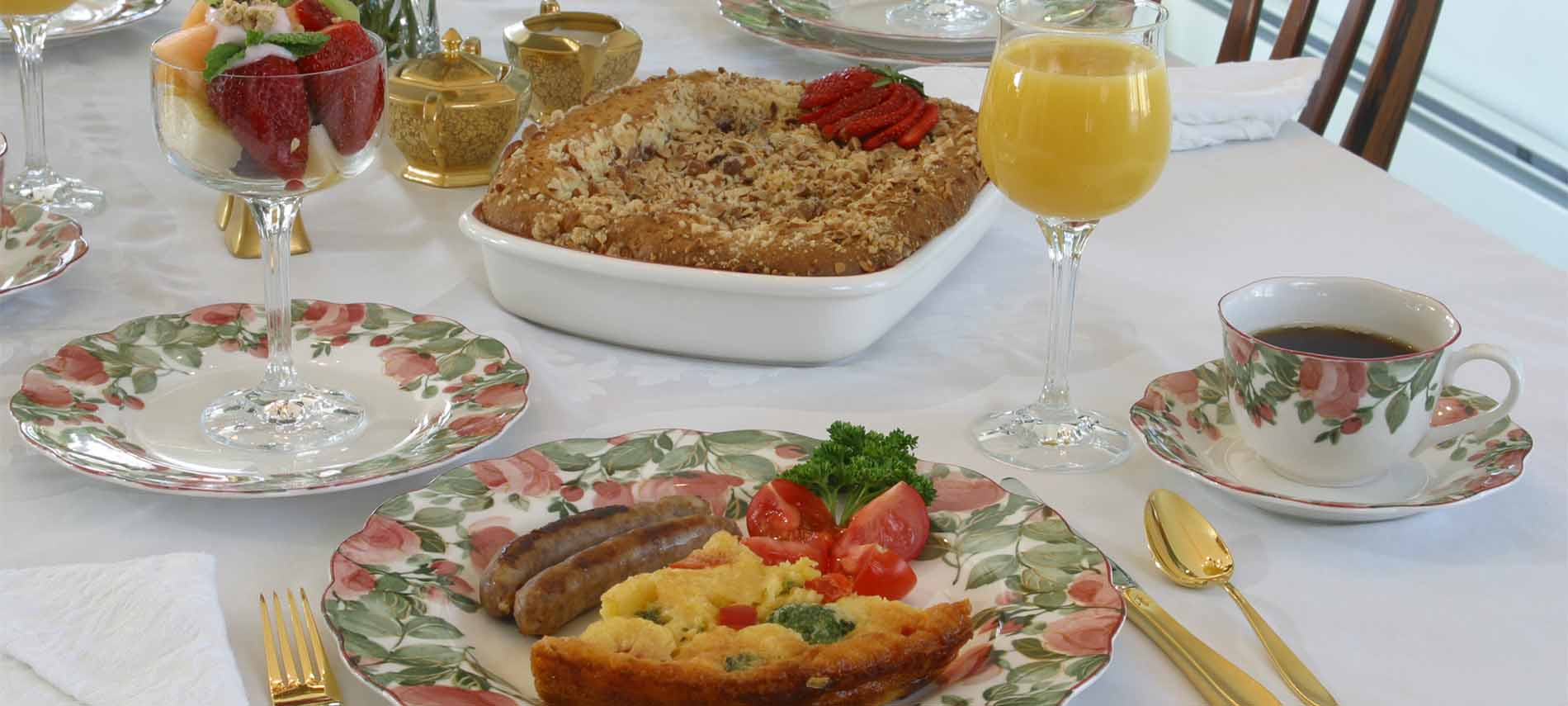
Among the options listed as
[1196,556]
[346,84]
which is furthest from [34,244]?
[1196,556]

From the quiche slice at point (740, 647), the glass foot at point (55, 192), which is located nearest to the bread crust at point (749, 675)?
the quiche slice at point (740, 647)

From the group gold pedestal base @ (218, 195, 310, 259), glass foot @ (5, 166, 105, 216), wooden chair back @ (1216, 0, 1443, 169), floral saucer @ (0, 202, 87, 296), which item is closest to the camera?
floral saucer @ (0, 202, 87, 296)

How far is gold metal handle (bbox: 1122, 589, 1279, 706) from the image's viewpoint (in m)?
0.86

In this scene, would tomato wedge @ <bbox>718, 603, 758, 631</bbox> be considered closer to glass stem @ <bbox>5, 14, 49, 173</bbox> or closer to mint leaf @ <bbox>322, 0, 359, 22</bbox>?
mint leaf @ <bbox>322, 0, 359, 22</bbox>

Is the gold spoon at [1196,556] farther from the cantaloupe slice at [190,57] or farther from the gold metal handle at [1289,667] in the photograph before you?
the cantaloupe slice at [190,57]

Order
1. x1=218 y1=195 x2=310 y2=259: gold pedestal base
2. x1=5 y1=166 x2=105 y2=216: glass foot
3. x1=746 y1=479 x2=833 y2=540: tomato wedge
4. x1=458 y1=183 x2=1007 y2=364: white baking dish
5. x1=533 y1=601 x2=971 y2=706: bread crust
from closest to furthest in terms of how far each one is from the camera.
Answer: x1=533 y1=601 x2=971 y2=706: bread crust, x1=746 y1=479 x2=833 y2=540: tomato wedge, x1=458 y1=183 x2=1007 y2=364: white baking dish, x1=218 y1=195 x2=310 y2=259: gold pedestal base, x1=5 y1=166 x2=105 y2=216: glass foot

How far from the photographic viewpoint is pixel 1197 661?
89 cm

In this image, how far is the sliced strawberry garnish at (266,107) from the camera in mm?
1063

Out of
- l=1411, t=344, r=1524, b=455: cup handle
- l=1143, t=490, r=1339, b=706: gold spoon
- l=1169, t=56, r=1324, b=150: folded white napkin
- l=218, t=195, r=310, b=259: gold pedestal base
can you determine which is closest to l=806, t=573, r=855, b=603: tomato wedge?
l=1143, t=490, r=1339, b=706: gold spoon

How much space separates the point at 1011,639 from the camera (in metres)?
0.87

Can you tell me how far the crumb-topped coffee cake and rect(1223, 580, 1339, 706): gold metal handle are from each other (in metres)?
0.48

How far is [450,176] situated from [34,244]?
17.9 inches

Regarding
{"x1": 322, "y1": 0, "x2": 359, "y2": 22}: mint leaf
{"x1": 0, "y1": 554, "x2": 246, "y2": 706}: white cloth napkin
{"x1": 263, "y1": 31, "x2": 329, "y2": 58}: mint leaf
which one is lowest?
{"x1": 0, "y1": 554, "x2": 246, "y2": 706}: white cloth napkin

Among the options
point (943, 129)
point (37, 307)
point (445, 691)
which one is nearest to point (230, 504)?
point (445, 691)
